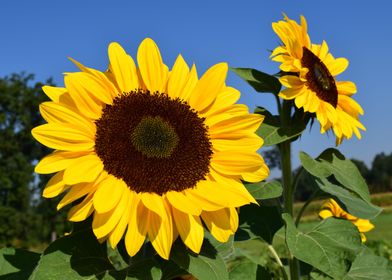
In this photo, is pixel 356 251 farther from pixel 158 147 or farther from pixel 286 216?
pixel 158 147

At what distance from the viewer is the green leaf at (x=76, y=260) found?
131 cm

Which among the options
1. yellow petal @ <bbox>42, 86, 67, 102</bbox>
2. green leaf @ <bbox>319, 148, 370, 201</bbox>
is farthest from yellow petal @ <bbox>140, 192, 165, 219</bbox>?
green leaf @ <bbox>319, 148, 370, 201</bbox>

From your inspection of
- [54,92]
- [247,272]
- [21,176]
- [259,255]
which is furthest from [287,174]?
[21,176]

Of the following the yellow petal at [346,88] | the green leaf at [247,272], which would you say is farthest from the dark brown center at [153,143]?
the yellow petal at [346,88]

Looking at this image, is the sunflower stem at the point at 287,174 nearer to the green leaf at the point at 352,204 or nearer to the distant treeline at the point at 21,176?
the green leaf at the point at 352,204

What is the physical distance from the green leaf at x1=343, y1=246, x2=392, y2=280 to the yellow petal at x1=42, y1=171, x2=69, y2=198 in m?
1.26

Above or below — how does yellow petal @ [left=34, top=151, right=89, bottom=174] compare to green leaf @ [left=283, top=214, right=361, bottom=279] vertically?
above

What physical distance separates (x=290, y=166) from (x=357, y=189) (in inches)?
11.0

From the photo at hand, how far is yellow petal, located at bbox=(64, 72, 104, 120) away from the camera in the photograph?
1370 millimetres

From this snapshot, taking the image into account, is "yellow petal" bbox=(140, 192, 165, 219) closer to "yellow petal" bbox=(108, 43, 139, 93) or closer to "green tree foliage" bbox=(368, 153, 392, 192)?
"yellow petal" bbox=(108, 43, 139, 93)

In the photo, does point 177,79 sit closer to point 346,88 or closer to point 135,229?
point 135,229

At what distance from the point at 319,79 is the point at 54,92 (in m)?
1.09

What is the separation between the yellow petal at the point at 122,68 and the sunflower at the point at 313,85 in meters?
0.69

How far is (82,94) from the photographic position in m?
1.38
